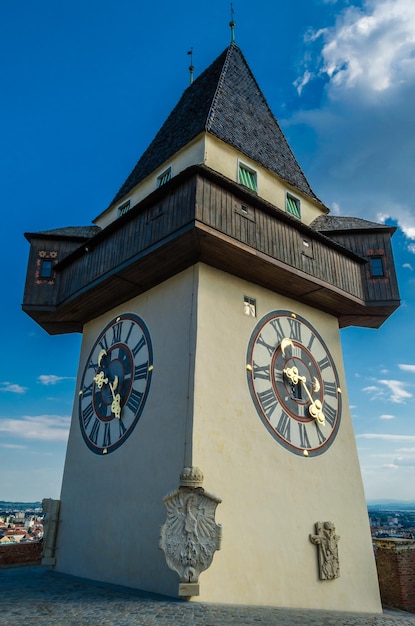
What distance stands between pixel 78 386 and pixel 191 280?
13.2 feet

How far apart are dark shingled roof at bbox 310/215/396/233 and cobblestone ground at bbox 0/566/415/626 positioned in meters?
7.00

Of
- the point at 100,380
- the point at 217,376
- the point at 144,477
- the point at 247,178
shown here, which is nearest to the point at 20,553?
the point at 100,380

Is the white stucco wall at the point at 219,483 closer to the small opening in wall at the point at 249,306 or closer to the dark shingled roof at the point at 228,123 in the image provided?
the small opening in wall at the point at 249,306

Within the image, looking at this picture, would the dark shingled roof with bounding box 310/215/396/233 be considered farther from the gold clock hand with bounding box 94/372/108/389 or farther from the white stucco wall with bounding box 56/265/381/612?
the gold clock hand with bounding box 94/372/108/389

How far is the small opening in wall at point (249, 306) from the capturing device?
8555 millimetres

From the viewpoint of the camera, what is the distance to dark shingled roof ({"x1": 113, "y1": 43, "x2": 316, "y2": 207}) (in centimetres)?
997

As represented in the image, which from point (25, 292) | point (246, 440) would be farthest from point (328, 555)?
point (25, 292)

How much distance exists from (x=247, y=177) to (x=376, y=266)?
3.19 meters

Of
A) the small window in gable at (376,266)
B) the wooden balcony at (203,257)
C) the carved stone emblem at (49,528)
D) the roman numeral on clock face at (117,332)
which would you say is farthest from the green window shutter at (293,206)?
the carved stone emblem at (49,528)

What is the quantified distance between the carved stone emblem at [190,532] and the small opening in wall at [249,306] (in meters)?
3.30

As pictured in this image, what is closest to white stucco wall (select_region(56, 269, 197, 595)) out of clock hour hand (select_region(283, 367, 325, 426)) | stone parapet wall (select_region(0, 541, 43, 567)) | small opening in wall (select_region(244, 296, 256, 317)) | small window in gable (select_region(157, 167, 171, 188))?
small opening in wall (select_region(244, 296, 256, 317))

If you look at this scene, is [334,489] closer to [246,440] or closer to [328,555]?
[328,555]

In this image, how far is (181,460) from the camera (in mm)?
6938

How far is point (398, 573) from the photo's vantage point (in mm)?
9406
